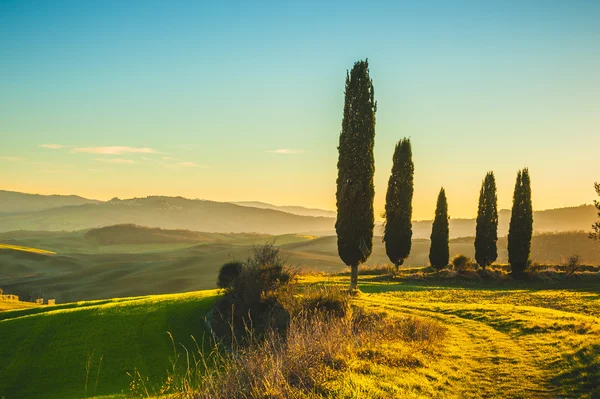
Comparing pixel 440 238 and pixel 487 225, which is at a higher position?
pixel 487 225

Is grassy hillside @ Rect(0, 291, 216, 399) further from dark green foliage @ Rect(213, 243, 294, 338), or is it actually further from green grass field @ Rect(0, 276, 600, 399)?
dark green foliage @ Rect(213, 243, 294, 338)

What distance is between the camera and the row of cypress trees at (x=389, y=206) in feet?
84.6

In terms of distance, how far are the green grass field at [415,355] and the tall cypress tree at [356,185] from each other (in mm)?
3480

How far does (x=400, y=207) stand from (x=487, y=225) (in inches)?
366

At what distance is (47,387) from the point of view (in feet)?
55.1

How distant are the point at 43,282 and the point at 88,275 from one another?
7.78 meters

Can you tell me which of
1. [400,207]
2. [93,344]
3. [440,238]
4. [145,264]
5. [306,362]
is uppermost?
[400,207]

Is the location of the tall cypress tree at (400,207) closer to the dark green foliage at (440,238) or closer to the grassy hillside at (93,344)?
the dark green foliage at (440,238)

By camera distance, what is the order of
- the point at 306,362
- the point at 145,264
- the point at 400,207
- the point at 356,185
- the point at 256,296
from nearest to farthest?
the point at 306,362 → the point at 256,296 → the point at 356,185 → the point at 400,207 → the point at 145,264

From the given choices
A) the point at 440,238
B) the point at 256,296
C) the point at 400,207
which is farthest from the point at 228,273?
the point at 440,238

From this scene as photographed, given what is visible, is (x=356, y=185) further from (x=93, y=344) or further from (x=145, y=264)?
(x=145, y=264)

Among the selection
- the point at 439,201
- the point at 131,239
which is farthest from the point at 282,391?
the point at 131,239

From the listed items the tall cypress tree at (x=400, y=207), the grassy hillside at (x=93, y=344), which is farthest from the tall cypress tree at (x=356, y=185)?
the tall cypress tree at (x=400, y=207)

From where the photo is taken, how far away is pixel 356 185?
25.5 m
